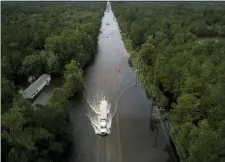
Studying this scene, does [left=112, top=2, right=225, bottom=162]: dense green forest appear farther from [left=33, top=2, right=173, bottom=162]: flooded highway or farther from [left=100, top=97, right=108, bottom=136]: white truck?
[left=100, top=97, right=108, bottom=136]: white truck

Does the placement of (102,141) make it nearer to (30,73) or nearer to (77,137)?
(77,137)

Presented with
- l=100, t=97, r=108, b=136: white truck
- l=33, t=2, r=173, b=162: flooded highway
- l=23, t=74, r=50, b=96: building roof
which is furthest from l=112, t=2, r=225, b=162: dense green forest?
l=23, t=74, r=50, b=96: building roof

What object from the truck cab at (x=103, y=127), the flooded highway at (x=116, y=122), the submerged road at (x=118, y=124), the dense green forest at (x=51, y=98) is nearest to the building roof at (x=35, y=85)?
the dense green forest at (x=51, y=98)

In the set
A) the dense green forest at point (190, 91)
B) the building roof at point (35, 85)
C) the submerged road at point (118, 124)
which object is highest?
the dense green forest at point (190, 91)

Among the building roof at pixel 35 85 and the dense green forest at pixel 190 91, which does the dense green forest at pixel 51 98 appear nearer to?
the building roof at pixel 35 85

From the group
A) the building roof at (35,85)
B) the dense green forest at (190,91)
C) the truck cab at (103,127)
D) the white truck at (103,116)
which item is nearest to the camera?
the dense green forest at (190,91)

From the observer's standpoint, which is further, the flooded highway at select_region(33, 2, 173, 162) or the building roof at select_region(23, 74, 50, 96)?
the building roof at select_region(23, 74, 50, 96)
